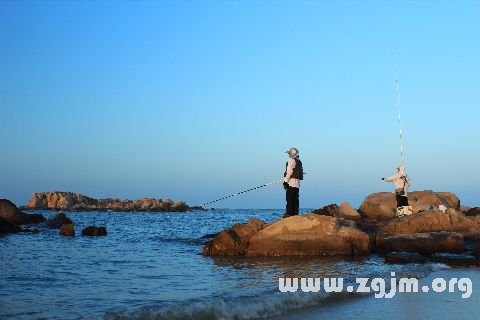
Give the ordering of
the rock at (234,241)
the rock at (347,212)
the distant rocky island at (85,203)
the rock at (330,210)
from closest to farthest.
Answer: the rock at (234,241) < the rock at (347,212) < the rock at (330,210) < the distant rocky island at (85,203)

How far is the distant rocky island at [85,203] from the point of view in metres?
125

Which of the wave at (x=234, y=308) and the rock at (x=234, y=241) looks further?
the rock at (x=234, y=241)

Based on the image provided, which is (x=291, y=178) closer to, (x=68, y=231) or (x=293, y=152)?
(x=293, y=152)

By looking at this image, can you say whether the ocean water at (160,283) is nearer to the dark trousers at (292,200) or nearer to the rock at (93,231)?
the dark trousers at (292,200)

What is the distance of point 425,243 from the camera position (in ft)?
48.7

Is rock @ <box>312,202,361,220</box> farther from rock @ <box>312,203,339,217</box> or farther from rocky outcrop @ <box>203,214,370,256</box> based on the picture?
rocky outcrop @ <box>203,214,370,256</box>

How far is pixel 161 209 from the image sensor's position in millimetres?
121875

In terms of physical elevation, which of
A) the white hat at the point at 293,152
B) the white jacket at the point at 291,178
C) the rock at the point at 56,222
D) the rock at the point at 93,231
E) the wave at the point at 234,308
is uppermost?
the white hat at the point at 293,152

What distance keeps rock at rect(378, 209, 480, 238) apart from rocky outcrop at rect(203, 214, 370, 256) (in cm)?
295

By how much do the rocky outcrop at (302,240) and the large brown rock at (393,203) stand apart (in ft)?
28.6

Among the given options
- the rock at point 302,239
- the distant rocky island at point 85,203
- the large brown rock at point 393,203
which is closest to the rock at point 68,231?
the rock at point 302,239

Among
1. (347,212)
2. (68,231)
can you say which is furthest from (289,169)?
(68,231)

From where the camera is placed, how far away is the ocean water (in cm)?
774

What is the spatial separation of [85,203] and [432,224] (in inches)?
5043
